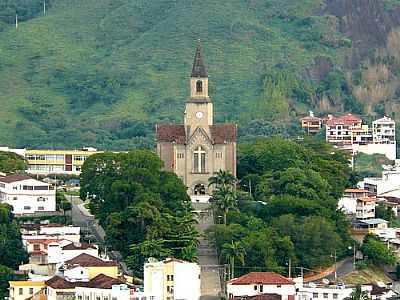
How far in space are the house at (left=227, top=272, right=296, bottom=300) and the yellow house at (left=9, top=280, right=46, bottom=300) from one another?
8.04m

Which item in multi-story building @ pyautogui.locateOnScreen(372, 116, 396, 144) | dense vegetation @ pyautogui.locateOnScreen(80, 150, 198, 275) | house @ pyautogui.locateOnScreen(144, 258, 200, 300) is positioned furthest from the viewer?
multi-story building @ pyautogui.locateOnScreen(372, 116, 396, 144)

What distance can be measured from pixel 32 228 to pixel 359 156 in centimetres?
5417

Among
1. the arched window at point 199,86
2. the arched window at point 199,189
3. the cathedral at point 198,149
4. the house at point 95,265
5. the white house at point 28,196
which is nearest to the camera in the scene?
the house at point 95,265

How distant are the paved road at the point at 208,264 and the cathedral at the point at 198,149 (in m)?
5.05

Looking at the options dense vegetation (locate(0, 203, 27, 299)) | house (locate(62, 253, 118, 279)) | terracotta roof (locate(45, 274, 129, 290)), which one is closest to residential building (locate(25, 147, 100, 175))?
dense vegetation (locate(0, 203, 27, 299))

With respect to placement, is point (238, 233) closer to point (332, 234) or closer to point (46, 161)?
point (332, 234)

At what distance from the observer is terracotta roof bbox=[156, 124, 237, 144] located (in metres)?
132

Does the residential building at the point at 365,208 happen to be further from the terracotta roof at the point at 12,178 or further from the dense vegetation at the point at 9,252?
the dense vegetation at the point at 9,252

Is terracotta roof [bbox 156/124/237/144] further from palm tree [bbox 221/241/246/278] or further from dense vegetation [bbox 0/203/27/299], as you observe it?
palm tree [bbox 221/241/246/278]

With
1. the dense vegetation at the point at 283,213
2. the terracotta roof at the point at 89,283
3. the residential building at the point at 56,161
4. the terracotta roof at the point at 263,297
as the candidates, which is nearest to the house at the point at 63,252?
the terracotta roof at the point at 89,283

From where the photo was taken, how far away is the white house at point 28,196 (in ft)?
422

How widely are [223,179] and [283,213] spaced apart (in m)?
5.80

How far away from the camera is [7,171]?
455ft

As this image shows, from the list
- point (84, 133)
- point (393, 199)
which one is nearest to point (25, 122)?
point (84, 133)
